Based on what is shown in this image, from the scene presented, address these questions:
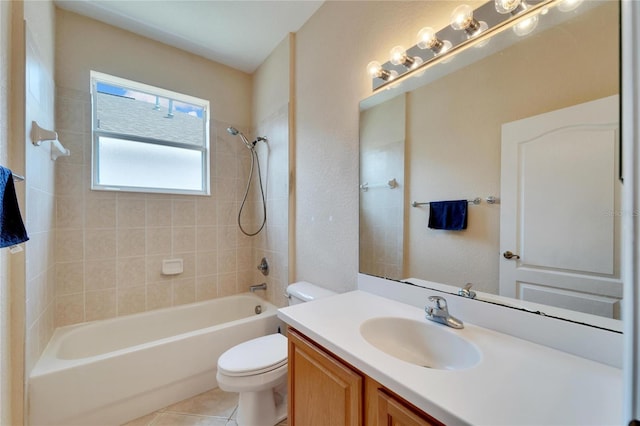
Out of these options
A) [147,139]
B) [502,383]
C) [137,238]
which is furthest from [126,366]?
[502,383]

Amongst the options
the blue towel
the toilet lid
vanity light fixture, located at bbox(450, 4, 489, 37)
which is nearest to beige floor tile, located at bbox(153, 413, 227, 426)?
the toilet lid

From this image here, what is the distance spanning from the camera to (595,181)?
0.77 metres

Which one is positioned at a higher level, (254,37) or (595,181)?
(254,37)

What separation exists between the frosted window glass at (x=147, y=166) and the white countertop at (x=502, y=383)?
210 cm

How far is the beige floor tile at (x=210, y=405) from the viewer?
1647mm

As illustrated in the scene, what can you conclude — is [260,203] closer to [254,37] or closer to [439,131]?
[254,37]

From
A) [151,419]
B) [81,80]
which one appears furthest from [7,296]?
[81,80]

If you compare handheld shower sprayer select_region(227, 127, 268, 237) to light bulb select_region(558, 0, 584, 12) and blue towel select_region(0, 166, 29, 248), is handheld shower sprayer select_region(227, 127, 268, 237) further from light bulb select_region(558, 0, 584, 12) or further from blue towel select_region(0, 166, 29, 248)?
light bulb select_region(558, 0, 584, 12)

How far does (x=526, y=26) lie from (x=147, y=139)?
8.55 ft

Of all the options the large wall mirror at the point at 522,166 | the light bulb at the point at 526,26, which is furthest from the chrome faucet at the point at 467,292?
the light bulb at the point at 526,26

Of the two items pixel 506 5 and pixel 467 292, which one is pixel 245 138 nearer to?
pixel 506 5

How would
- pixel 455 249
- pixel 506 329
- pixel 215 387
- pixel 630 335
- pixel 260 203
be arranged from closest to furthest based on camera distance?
pixel 630 335 < pixel 506 329 < pixel 455 249 < pixel 215 387 < pixel 260 203

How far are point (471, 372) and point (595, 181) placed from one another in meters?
0.67

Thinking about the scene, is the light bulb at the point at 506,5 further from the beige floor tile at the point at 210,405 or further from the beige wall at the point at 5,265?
the beige floor tile at the point at 210,405
